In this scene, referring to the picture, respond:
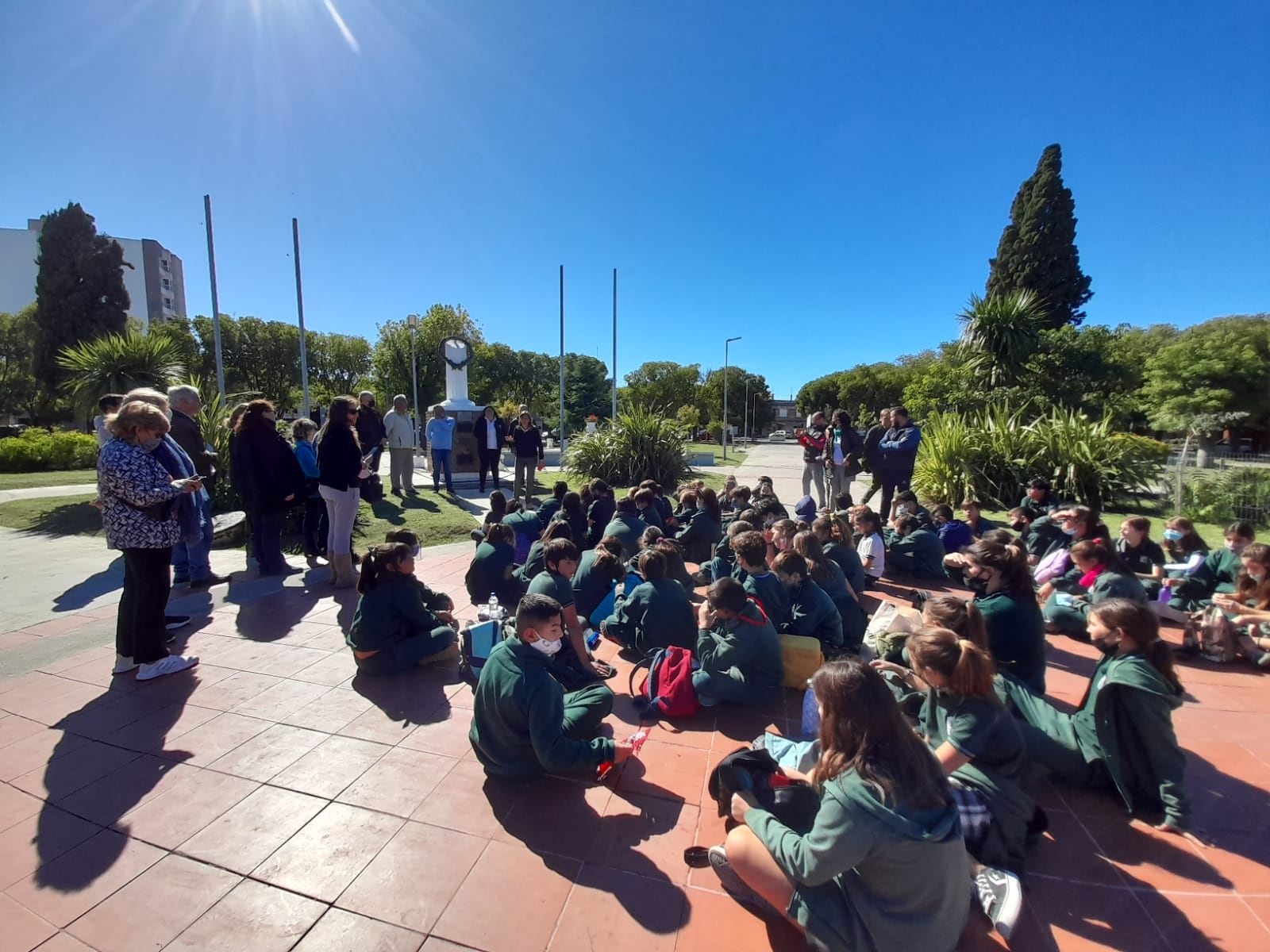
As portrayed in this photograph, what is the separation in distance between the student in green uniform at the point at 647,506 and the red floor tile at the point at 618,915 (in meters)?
4.32

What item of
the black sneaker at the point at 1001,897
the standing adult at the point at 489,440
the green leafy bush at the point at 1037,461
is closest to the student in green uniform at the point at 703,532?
the black sneaker at the point at 1001,897

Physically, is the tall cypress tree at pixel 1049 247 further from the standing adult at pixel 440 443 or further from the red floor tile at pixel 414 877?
the red floor tile at pixel 414 877

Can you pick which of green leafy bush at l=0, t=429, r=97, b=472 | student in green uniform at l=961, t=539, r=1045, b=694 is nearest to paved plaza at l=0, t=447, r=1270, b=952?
student in green uniform at l=961, t=539, r=1045, b=694

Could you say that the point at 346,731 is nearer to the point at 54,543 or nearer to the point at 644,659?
the point at 644,659

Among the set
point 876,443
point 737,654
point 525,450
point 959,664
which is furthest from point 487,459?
point 959,664

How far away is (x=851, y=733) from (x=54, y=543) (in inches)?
384

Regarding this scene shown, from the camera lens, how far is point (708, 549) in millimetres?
6469

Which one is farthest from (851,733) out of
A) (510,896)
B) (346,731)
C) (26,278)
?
(26,278)

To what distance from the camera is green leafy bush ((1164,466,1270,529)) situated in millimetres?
8391

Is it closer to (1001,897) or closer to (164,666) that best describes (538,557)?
(164,666)

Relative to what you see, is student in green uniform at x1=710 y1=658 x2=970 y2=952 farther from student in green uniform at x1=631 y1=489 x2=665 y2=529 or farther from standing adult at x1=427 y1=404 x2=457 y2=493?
standing adult at x1=427 y1=404 x2=457 y2=493

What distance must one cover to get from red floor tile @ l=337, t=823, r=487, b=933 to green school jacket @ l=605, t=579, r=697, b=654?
179cm

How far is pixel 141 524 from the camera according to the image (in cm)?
343

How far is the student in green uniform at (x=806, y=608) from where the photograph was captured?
3801 mm
